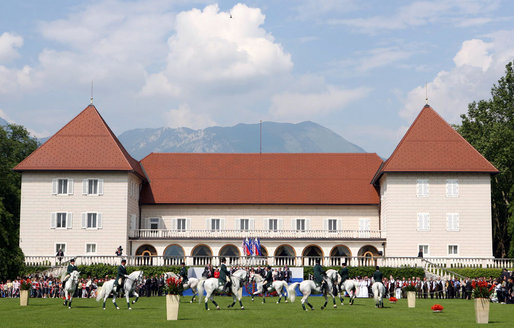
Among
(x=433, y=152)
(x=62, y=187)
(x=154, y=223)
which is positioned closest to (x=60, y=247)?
(x=62, y=187)

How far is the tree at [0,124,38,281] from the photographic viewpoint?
150 feet

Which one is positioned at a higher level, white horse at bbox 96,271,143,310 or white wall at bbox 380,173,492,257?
white wall at bbox 380,173,492,257

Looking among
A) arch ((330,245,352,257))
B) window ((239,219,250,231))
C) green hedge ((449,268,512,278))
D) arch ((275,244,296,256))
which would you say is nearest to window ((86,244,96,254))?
window ((239,219,250,231))

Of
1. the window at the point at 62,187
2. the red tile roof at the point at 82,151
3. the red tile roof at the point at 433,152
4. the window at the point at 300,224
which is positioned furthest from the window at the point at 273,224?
the window at the point at 62,187

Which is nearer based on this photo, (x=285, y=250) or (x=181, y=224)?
(x=285, y=250)

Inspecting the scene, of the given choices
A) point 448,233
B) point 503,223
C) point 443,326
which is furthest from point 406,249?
point 443,326

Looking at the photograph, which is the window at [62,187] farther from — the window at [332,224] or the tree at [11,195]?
the window at [332,224]

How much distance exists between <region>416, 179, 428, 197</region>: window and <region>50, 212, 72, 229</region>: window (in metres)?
27.6

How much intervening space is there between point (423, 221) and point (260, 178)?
15174 millimetres

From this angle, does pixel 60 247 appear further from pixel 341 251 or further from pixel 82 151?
pixel 341 251

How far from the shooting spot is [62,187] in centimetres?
5656

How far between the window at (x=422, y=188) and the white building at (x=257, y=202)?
8 cm

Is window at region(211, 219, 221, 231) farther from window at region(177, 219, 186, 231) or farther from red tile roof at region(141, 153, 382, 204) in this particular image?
window at region(177, 219, 186, 231)

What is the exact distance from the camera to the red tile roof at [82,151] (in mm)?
56156
